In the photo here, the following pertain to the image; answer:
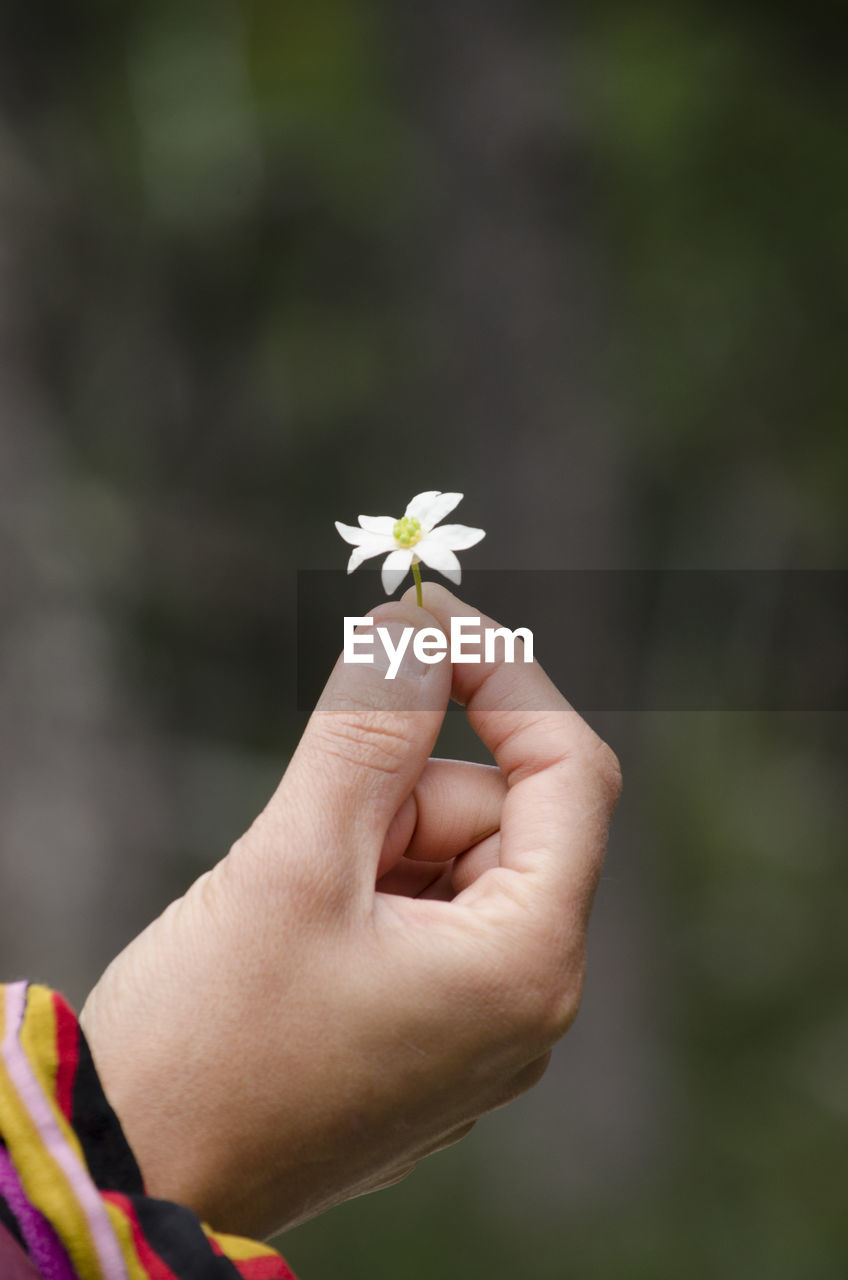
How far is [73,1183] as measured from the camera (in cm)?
40

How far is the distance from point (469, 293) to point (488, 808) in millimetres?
1382

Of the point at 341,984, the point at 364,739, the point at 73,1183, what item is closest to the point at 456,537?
the point at 364,739

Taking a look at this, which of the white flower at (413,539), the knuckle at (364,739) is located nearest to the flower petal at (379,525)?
the white flower at (413,539)

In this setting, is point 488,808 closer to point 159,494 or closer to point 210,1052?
point 210,1052

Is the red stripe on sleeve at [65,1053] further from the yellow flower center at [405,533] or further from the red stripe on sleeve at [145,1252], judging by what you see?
the yellow flower center at [405,533]

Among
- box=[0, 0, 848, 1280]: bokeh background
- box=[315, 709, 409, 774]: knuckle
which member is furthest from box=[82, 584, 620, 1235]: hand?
box=[0, 0, 848, 1280]: bokeh background

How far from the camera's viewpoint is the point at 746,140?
174cm

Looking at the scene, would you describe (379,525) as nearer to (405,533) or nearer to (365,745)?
(405,533)

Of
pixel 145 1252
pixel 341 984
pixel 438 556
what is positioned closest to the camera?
pixel 145 1252

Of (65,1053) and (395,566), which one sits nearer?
(65,1053)

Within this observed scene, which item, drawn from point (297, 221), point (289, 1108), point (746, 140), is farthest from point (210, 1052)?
point (746, 140)

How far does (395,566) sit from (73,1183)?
0.37 metres

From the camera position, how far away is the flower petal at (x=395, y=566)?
61 centimetres

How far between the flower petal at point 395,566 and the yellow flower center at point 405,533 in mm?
13
